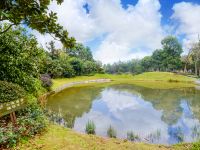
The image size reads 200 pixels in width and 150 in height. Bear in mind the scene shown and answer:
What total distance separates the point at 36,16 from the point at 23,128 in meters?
Answer: 4.38

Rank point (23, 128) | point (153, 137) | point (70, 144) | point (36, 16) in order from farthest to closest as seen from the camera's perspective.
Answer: point (153, 137), point (23, 128), point (70, 144), point (36, 16)

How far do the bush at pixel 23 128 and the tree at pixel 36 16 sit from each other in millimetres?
3719

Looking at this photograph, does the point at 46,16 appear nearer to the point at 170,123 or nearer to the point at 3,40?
the point at 3,40

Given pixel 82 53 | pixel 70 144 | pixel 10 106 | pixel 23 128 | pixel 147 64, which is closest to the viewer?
pixel 70 144

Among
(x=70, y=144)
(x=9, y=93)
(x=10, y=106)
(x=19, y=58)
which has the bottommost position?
(x=70, y=144)

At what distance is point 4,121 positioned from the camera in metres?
9.16

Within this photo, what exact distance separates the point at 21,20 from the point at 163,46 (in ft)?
254

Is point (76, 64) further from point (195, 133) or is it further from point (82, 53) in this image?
point (195, 133)

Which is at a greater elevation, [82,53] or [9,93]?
[82,53]

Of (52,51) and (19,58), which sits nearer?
(19,58)

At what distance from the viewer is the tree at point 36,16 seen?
4508mm

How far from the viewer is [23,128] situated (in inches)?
304

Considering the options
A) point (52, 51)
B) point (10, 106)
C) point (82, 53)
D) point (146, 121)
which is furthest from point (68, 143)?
point (82, 53)

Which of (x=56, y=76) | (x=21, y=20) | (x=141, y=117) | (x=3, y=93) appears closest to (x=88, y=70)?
(x=56, y=76)
